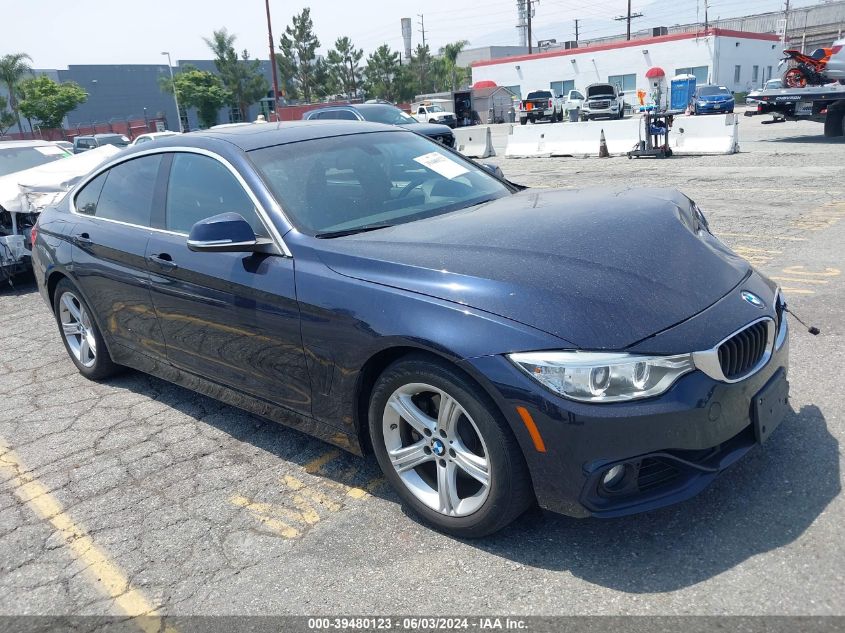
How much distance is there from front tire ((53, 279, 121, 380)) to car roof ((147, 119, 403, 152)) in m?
1.42

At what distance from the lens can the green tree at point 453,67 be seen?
8700cm

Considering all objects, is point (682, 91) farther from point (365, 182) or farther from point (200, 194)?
point (200, 194)

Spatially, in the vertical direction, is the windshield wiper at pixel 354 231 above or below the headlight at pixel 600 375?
above

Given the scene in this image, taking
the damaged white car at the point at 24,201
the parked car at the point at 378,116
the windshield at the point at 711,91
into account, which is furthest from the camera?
the windshield at the point at 711,91

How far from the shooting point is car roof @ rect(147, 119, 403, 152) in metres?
3.95

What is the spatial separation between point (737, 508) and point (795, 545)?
0.92 feet

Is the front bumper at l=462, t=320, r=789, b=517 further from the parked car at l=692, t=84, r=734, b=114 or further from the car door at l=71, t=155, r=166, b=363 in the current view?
the parked car at l=692, t=84, r=734, b=114

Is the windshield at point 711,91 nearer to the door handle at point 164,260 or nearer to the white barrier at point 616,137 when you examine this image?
the white barrier at point 616,137

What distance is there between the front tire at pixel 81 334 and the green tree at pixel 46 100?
230 feet

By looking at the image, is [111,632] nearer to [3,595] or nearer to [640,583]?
[3,595]

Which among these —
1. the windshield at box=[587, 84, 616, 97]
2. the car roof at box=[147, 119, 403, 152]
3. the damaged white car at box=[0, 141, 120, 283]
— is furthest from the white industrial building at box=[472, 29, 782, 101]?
the car roof at box=[147, 119, 403, 152]

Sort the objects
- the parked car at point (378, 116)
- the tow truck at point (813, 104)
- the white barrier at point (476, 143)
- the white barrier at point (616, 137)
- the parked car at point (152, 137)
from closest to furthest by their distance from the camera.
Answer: the parked car at point (152, 137) → the white barrier at point (616, 137) → the tow truck at point (813, 104) → the parked car at point (378, 116) → the white barrier at point (476, 143)

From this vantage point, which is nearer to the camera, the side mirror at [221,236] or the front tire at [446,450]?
the front tire at [446,450]

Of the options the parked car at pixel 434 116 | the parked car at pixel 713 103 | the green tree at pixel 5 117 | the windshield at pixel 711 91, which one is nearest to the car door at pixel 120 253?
the parked car at pixel 434 116
